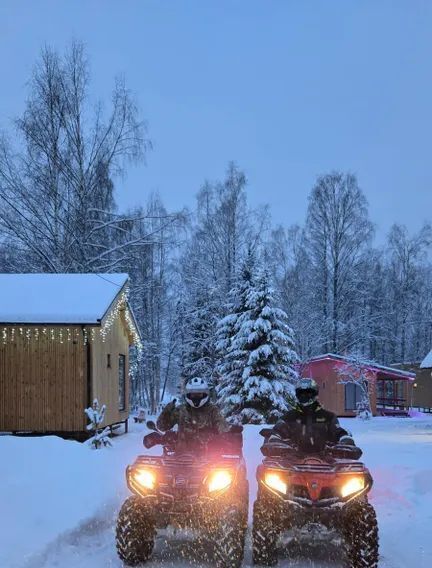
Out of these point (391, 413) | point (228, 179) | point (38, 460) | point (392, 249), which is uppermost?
point (228, 179)

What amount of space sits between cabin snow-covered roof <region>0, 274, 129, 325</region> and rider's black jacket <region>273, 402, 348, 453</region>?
8.94m

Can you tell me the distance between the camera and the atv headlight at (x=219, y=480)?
564cm

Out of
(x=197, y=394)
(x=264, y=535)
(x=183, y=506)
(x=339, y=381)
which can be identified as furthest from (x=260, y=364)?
(x=183, y=506)

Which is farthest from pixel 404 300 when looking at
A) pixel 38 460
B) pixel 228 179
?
pixel 38 460

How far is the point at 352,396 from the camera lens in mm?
35406

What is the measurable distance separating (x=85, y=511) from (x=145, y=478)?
59.2 inches

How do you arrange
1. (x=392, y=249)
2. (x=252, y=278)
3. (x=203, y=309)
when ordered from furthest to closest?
(x=392, y=249)
(x=203, y=309)
(x=252, y=278)

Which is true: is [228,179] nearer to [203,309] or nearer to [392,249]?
[203,309]

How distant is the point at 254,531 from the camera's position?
566 cm

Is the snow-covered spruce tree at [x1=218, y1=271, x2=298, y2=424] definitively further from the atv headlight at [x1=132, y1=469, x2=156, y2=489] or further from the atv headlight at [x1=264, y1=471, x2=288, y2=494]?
the atv headlight at [x1=132, y1=469, x2=156, y2=489]

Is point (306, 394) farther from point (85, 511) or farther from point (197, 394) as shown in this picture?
point (85, 511)

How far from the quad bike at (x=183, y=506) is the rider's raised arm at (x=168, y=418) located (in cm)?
100

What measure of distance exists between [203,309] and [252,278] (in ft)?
34.0

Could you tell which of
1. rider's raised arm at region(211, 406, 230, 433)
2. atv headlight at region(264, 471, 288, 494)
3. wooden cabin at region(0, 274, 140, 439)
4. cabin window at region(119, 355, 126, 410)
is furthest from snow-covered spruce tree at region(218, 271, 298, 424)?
atv headlight at region(264, 471, 288, 494)
